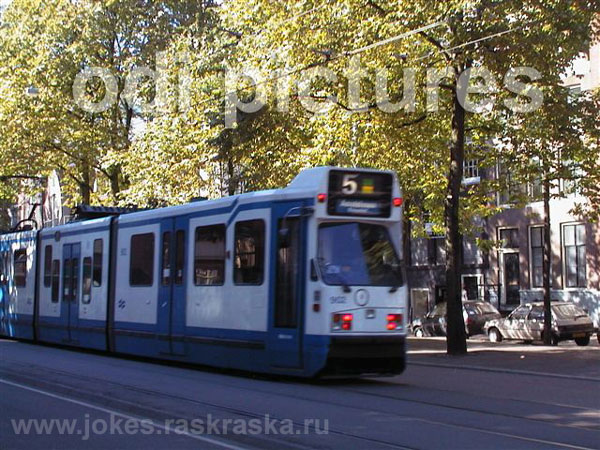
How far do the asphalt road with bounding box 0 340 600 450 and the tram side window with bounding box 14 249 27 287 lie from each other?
8256 millimetres

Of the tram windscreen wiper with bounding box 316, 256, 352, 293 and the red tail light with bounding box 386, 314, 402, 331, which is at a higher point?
the tram windscreen wiper with bounding box 316, 256, 352, 293

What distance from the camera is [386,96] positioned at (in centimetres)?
2267

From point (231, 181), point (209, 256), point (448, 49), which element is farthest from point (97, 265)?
point (231, 181)

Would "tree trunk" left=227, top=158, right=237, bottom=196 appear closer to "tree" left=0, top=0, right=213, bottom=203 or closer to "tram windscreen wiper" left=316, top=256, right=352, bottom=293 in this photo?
"tree" left=0, top=0, right=213, bottom=203

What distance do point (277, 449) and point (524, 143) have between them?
669 inches

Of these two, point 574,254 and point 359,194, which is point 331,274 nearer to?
point 359,194

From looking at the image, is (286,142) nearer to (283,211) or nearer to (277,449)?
(283,211)

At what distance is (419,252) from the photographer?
4884 cm

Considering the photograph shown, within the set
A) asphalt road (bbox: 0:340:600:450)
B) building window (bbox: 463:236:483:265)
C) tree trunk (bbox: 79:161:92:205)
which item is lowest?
asphalt road (bbox: 0:340:600:450)

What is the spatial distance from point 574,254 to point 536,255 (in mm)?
2303

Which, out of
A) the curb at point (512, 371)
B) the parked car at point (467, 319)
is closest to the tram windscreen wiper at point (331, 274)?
the curb at point (512, 371)

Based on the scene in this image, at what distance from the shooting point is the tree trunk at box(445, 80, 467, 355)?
2252 cm

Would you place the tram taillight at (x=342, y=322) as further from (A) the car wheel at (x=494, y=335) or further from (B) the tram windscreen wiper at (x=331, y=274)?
(A) the car wheel at (x=494, y=335)

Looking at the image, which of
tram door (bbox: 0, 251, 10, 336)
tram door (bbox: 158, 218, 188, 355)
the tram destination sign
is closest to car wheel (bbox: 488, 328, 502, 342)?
tram door (bbox: 0, 251, 10, 336)
